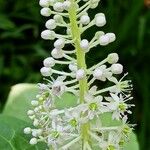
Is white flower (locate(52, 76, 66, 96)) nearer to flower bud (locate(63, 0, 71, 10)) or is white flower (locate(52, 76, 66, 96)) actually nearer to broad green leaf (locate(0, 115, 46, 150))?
flower bud (locate(63, 0, 71, 10))

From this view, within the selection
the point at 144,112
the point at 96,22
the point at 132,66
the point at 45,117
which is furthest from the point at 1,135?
the point at 132,66

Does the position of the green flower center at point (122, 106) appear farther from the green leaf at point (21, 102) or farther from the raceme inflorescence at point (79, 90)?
the green leaf at point (21, 102)

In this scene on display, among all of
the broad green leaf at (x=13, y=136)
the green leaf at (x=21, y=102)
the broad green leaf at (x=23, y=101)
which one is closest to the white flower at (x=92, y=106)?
the broad green leaf at (x=13, y=136)

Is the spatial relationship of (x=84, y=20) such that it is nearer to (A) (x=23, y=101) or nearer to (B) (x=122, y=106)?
(B) (x=122, y=106)

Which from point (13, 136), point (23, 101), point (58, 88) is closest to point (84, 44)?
point (58, 88)


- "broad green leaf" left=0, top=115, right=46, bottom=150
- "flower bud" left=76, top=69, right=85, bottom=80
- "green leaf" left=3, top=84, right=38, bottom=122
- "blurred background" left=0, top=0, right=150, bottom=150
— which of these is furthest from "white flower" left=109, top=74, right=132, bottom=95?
"blurred background" left=0, top=0, right=150, bottom=150

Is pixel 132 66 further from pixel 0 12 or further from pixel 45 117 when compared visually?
pixel 45 117

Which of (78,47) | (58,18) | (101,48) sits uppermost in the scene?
(101,48)
